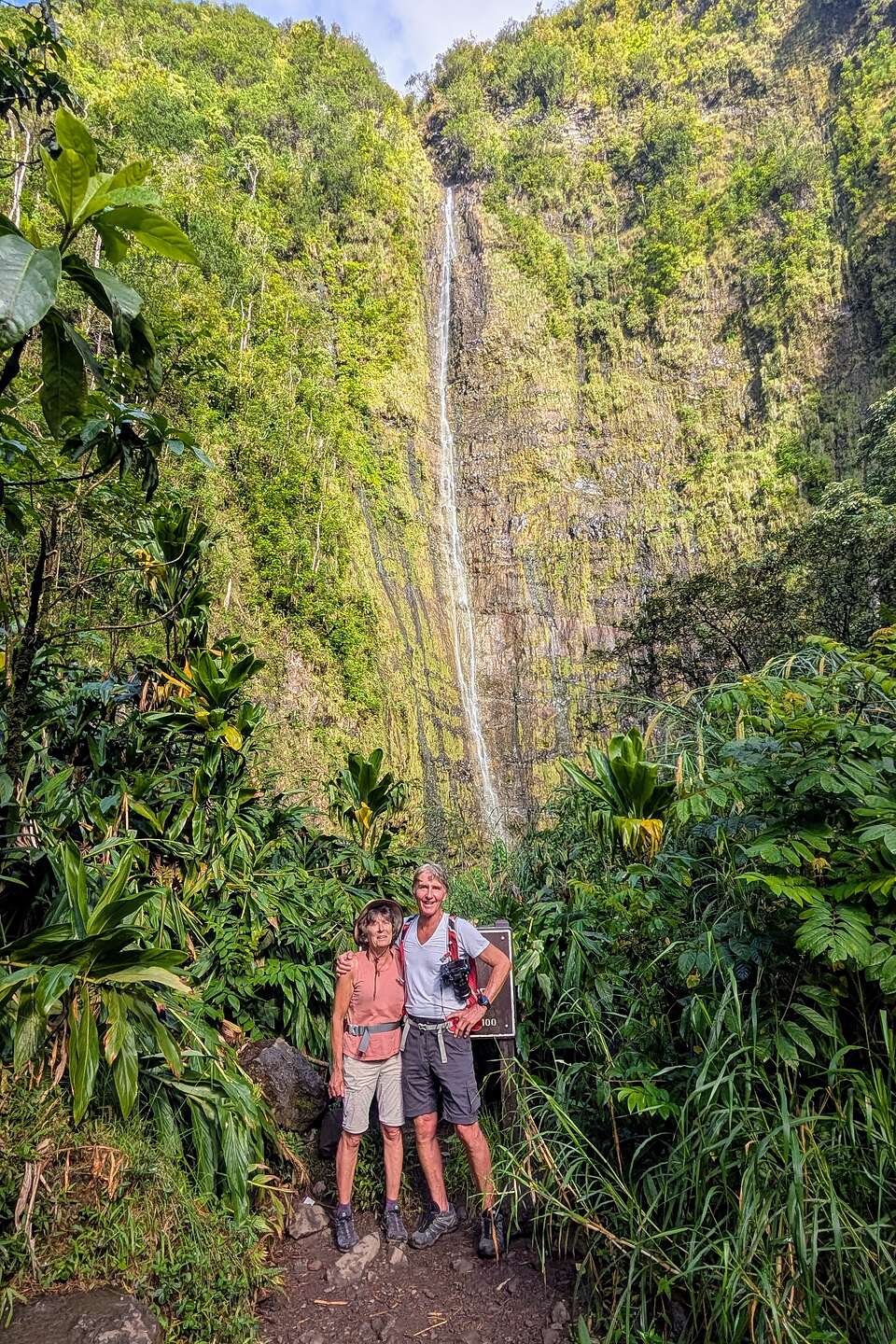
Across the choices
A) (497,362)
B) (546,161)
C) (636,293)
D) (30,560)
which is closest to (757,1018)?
(30,560)

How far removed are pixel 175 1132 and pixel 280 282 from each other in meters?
21.4

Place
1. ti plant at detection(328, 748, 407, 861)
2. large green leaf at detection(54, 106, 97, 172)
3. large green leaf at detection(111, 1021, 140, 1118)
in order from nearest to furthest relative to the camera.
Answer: large green leaf at detection(54, 106, 97, 172) < large green leaf at detection(111, 1021, 140, 1118) < ti plant at detection(328, 748, 407, 861)

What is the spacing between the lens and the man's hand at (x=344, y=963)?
260 cm

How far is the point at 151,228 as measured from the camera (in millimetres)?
1181

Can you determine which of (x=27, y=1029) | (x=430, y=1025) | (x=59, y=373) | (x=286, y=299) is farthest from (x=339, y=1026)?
(x=286, y=299)

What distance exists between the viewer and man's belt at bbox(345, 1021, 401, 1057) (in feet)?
8.57

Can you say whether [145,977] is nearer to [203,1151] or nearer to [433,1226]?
[203,1151]

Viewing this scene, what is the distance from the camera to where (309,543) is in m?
14.9

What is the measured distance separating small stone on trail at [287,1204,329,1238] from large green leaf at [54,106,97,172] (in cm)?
325

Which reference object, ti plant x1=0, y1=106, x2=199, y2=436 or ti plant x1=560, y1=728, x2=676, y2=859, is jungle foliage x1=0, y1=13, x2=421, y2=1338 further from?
ti plant x1=560, y1=728, x2=676, y2=859

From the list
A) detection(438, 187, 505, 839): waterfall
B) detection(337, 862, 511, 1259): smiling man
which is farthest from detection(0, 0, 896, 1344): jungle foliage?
detection(438, 187, 505, 839): waterfall

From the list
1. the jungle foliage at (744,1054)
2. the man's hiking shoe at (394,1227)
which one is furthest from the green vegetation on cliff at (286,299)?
the man's hiking shoe at (394,1227)

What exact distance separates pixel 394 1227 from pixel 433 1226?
0.50 ft

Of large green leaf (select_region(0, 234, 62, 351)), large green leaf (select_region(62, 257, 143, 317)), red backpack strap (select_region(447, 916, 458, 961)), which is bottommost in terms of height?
red backpack strap (select_region(447, 916, 458, 961))
